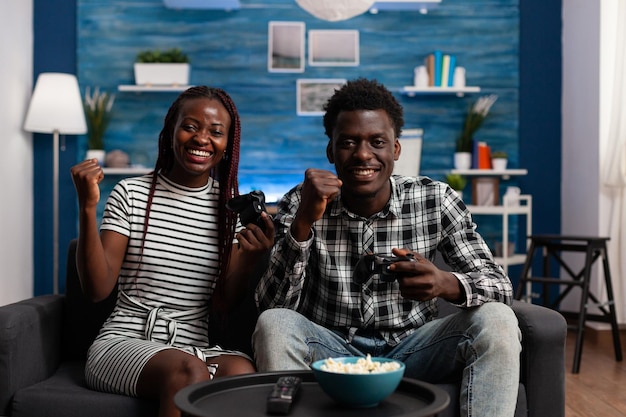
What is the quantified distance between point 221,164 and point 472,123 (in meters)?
3.42

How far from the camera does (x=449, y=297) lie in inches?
72.7

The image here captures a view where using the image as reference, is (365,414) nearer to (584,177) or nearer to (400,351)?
(400,351)

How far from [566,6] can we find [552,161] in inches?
41.3

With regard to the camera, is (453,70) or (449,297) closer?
(449,297)

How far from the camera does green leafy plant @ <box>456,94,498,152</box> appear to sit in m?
5.29

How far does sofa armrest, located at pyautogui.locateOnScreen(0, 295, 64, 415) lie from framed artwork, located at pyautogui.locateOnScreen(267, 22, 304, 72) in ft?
11.3

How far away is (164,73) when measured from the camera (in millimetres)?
5199

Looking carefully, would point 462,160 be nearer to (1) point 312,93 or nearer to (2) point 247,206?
(1) point 312,93

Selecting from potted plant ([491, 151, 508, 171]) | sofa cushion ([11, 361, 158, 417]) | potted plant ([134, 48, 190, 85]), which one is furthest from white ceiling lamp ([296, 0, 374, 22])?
sofa cushion ([11, 361, 158, 417])

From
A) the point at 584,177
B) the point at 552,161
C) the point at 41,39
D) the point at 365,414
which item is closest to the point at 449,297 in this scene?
the point at 365,414

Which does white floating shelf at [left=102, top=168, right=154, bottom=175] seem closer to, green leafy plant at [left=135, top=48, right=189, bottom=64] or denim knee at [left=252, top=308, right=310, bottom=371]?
green leafy plant at [left=135, top=48, right=189, bottom=64]

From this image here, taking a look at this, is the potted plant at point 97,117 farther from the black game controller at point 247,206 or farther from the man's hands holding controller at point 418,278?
the man's hands holding controller at point 418,278

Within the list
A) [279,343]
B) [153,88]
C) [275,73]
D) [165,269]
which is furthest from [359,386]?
[275,73]

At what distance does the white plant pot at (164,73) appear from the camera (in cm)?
519
